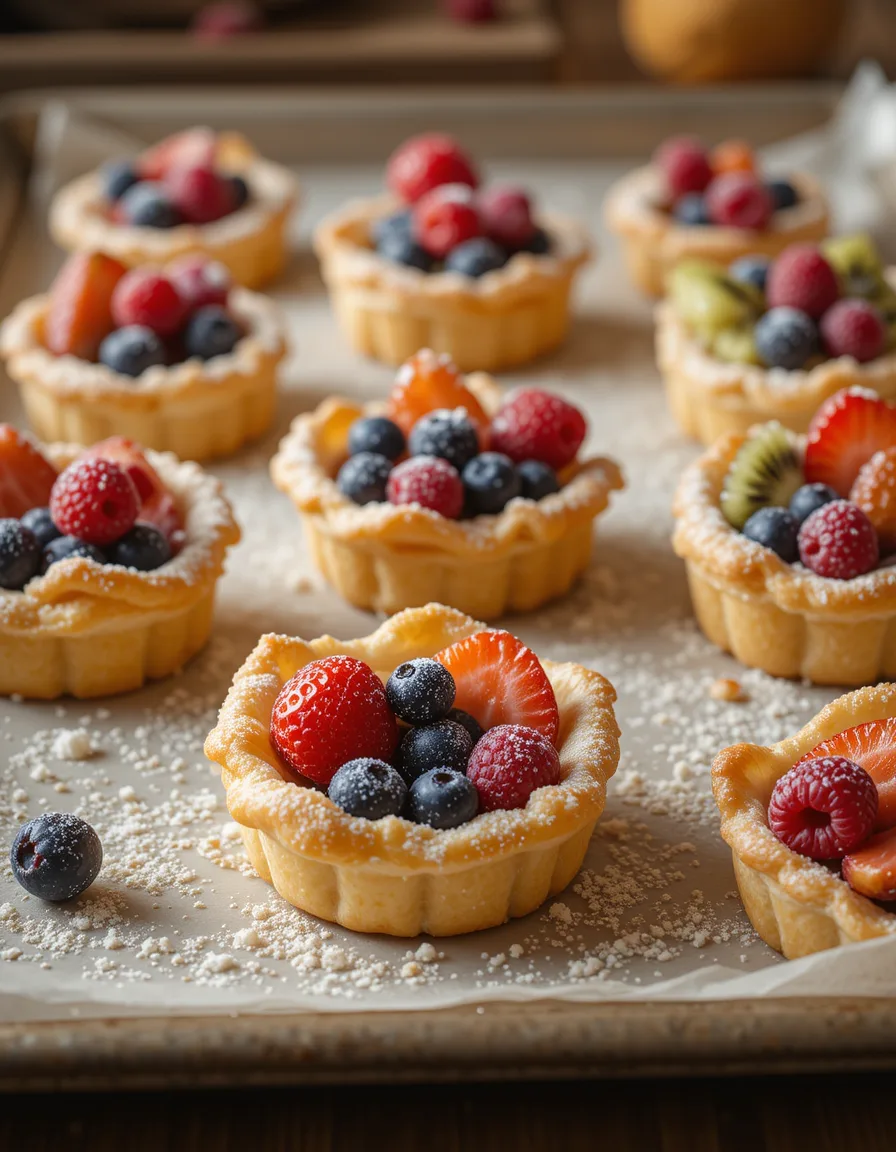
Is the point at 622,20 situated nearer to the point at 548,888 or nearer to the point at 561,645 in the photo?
the point at 561,645

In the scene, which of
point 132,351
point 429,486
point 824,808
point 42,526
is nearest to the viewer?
point 824,808

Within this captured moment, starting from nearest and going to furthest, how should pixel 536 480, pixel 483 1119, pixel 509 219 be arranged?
pixel 483 1119
pixel 536 480
pixel 509 219

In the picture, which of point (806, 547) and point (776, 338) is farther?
point (776, 338)

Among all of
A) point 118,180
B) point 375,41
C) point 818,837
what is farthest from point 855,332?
point 375,41

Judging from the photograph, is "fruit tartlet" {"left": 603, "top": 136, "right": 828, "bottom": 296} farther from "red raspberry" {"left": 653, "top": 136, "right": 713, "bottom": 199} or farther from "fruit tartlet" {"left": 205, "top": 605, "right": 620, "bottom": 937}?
"fruit tartlet" {"left": 205, "top": 605, "right": 620, "bottom": 937}

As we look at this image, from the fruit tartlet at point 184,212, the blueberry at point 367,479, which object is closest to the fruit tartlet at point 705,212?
the fruit tartlet at point 184,212

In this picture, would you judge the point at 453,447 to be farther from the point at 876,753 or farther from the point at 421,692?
the point at 876,753
